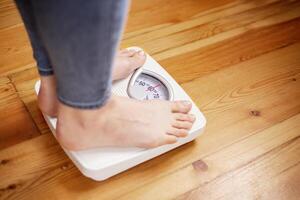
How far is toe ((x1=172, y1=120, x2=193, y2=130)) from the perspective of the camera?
704 mm

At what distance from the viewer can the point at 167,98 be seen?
0.77m

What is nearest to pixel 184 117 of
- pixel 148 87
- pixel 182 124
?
pixel 182 124

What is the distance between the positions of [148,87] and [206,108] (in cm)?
15

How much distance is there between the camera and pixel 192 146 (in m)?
0.76

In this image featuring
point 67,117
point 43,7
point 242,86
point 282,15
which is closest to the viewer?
point 43,7

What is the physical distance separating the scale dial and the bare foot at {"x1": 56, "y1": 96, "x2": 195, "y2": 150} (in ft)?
0.18

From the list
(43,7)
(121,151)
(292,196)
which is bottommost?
(292,196)

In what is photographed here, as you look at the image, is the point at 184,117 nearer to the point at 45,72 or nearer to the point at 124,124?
the point at 124,124

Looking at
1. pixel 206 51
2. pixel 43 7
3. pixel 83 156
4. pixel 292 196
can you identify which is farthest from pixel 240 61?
pixel 43 7

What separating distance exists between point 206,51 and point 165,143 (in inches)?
15.3

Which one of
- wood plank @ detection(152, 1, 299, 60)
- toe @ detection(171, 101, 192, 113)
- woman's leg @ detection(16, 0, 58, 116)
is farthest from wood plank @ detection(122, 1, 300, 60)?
woman's leg @ detection(16, 0, 58, 116)

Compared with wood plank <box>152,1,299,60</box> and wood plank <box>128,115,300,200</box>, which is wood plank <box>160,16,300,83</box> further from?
wood plank <box>128,115,300,200</box>

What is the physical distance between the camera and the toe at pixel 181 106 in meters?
0.72

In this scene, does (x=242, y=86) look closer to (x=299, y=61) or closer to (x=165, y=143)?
(x=299, y=61)
